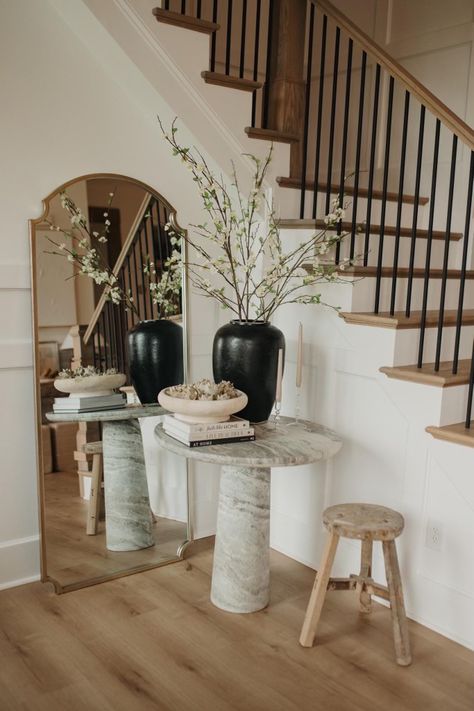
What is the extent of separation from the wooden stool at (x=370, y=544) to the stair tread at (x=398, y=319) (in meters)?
0.72

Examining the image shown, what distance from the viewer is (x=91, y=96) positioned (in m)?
2.74

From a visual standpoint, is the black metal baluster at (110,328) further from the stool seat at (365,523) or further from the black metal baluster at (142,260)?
the stool seat at (365,523)

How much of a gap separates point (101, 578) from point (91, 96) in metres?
2.05

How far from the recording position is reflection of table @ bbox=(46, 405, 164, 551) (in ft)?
9.56

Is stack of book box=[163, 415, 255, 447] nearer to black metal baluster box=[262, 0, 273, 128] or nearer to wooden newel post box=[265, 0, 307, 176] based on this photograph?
wooden newel post box=[265, 0, 307, 176]

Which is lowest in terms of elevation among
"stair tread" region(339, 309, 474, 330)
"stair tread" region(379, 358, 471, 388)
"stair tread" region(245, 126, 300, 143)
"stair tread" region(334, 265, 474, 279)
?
"stair tread" region(379, 358, 471, 388)

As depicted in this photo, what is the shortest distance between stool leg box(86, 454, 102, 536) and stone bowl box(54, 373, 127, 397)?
0.30 meters

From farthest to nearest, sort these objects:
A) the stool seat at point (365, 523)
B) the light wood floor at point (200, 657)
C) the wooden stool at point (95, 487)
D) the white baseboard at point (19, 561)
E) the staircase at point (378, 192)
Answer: the wooden stool at point (95, 487) → the white baseboard at point (19, 561) → the staircase at point (378, 192) → the stool seat at point (365, 523) → the light wood floor at point (200, 657)

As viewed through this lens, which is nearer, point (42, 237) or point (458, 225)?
point (42, 237)

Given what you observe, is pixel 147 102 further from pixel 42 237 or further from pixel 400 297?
pixel 400 297

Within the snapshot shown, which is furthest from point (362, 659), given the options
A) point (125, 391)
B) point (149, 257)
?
point (149, 257)

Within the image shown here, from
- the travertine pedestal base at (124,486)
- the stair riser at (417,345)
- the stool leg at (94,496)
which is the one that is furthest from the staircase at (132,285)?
the stair riser at (417,345)

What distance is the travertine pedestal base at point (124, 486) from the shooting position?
9.59 ft

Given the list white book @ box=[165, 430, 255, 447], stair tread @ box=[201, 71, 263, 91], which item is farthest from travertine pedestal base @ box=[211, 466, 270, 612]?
stair tread @ box=[201, 71, 263, 91]
